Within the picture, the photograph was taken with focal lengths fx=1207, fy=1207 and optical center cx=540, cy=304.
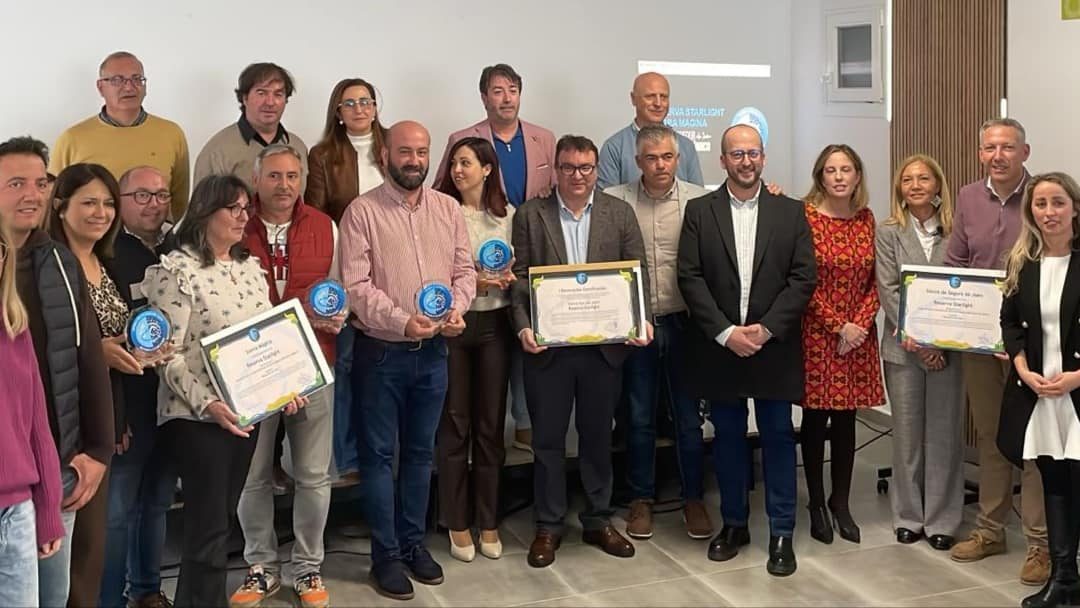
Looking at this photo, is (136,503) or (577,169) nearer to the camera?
(136,503)

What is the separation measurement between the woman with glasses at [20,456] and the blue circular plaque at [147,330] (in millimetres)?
572

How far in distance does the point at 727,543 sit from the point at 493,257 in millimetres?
1472

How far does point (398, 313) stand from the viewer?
4.16m

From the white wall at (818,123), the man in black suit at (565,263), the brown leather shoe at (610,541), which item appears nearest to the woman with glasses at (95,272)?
the man in black suit at (565,263)

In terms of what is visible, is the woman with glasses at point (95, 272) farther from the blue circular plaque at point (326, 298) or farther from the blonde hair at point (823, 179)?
the blonde hair at point (823, 179)

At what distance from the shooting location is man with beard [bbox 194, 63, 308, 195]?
4559mm

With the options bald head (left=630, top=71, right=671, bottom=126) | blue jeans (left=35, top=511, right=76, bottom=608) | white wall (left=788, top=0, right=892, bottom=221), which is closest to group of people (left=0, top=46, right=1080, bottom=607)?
bald head (left=630, top=71, right=671, bottom=126)

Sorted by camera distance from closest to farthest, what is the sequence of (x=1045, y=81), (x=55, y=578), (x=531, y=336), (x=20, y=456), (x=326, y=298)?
(x=20, y=456), (x=55, y=578), (x=326, y=298), (x=531, y=336), (x=1045, y=81)

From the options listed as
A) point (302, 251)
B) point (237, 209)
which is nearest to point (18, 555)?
point (237, 209)

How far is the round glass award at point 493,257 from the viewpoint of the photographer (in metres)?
4.48

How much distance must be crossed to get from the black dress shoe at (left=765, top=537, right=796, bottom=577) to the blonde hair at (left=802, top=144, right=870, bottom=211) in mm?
1316

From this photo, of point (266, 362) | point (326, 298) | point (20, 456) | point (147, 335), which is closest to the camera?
point (20, 456)

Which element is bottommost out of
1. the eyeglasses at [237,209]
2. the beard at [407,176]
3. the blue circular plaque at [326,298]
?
the blue circular plaque at [326,298]

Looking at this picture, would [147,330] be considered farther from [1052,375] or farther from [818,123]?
[818,123]
